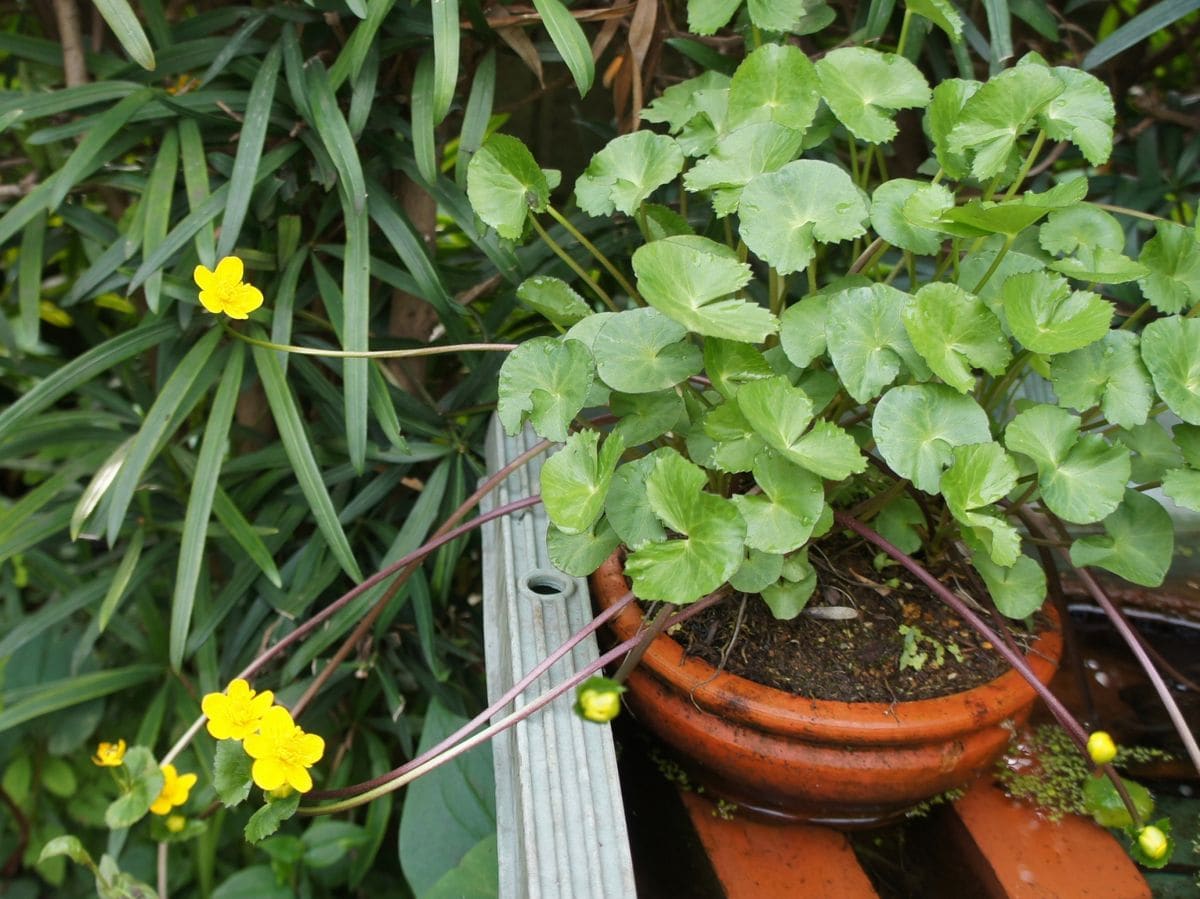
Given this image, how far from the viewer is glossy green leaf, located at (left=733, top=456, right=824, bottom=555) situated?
0.77 meters

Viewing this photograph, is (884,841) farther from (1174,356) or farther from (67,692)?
(67,692)

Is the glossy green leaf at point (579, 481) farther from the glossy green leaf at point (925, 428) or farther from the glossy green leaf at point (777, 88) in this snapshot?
the glossy green leaf at point (777, 88)

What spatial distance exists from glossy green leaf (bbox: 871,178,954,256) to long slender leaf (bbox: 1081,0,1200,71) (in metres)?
0.46

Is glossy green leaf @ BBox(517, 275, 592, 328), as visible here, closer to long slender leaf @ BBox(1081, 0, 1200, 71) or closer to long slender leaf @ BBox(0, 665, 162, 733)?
long slender leaf @ BBox(1081, 0, 1200, 71)

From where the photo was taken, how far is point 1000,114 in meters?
0.86

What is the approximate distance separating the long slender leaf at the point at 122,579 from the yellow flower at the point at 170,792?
230 mm

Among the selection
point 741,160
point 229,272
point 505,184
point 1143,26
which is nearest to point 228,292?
point 229,272

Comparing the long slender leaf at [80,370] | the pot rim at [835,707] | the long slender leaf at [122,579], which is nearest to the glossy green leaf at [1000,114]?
the pot rim at [835,707]

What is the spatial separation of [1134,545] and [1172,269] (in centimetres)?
25

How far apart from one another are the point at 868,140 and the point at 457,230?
757mm

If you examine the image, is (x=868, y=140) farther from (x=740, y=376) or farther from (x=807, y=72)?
(x=740, y=376)

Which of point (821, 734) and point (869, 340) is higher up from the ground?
point (869, 340)

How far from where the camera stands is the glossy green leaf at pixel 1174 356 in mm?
811

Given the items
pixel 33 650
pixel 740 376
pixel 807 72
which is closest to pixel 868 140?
pixel 807 72
